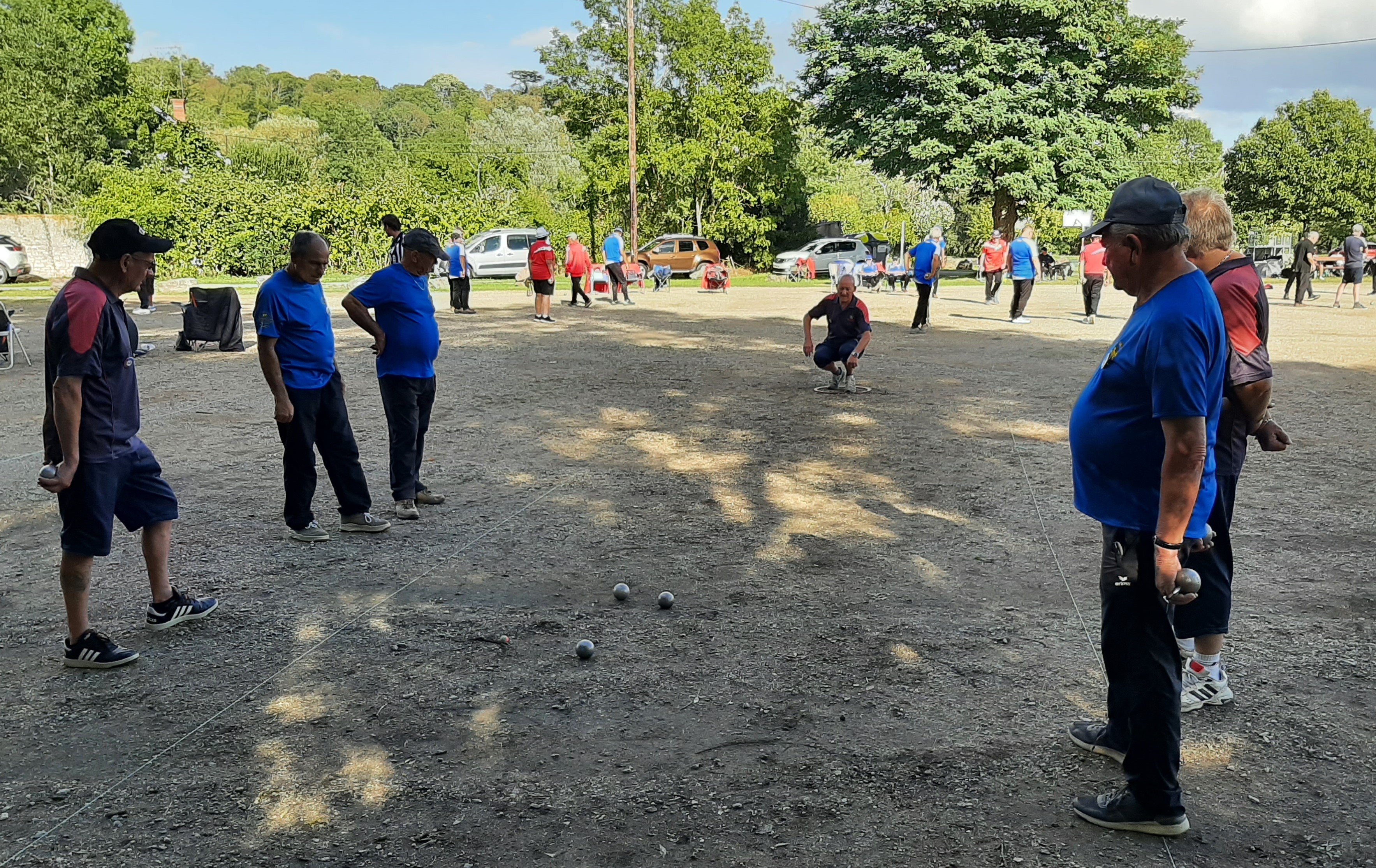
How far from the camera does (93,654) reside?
179 inches

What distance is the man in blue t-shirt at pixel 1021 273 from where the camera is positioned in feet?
64.4

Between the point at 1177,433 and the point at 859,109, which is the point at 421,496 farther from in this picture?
the point at 859,109

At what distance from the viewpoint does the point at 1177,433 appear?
2889mm

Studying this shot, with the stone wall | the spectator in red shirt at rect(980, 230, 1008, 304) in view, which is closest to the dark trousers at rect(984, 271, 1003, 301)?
the spectator in red shirt at rect(980, 230, 1008, 304)

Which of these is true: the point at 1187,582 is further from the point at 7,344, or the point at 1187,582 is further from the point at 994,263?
Result: the point at 994,263

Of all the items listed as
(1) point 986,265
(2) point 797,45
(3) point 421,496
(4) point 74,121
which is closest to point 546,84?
(2) point 797,45

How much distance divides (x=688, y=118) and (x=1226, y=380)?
143 feet

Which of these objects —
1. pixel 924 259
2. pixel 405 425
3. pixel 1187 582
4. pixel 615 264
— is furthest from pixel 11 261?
pixel 1187 582

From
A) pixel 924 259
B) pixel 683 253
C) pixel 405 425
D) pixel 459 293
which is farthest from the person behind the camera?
pixel 683 253

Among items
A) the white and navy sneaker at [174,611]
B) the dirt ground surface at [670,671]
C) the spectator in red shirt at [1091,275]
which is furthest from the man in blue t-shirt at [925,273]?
the white and navy sneaker at [174,611]

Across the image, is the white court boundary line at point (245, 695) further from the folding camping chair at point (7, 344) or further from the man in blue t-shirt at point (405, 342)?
the folding camping chair at point (7, 344)

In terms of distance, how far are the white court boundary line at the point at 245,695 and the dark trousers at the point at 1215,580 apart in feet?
11.5

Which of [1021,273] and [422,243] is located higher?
[422,243]

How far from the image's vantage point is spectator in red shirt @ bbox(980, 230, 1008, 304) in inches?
974
